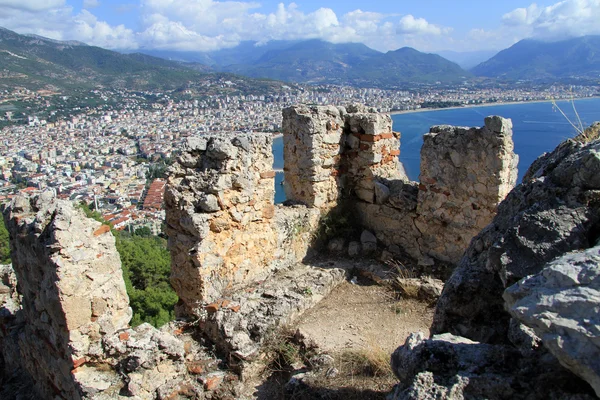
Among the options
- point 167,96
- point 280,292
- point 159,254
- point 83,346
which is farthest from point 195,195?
point 167,96

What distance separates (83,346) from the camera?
392 cm

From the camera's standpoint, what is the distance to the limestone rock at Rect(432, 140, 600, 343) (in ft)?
7.20

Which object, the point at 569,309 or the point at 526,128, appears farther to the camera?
the point at 526,128

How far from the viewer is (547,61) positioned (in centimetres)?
8981

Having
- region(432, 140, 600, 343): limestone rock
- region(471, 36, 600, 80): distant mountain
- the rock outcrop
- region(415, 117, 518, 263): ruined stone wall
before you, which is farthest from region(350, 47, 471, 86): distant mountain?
the rock outcrop

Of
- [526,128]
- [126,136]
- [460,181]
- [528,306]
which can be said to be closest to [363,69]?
[126,136]

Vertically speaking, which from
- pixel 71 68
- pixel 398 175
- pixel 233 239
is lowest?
pixel 233 239

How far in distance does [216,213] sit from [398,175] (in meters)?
3.38

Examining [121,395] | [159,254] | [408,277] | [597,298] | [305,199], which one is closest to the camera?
[597,298]

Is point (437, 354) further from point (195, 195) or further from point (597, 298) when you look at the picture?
point (195, 195)

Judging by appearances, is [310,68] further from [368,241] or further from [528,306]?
[528,306]

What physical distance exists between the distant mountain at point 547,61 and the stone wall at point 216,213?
50371 millimetres

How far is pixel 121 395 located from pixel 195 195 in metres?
2.09

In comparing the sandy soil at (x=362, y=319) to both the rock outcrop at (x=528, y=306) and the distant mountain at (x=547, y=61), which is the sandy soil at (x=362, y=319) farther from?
the distant mountain at (x=547, y=61)
